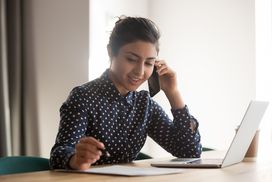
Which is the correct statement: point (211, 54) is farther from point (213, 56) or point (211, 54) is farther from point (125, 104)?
point (125, 104)

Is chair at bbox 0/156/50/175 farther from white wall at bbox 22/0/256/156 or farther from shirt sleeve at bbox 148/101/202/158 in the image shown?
white wall at bbox 22/0/256/156

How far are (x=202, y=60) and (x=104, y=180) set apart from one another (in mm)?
2263

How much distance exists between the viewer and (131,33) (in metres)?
1.64

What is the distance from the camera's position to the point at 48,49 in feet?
9.73

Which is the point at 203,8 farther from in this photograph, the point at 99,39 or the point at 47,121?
the point at 47,121

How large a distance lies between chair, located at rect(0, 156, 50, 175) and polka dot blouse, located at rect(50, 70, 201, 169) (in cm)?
19

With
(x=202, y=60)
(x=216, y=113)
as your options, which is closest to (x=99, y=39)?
(x=202, y=60)

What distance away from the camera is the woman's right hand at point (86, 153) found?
1.10 meters

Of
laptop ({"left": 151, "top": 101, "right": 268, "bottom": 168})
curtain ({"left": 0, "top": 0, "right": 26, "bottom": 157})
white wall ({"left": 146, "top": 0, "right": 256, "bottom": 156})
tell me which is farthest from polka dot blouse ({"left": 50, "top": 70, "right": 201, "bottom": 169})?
curtain ({"left": 0, "top": 0, "right": 26, "bottom": 157})

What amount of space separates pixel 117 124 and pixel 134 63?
0.80 ft

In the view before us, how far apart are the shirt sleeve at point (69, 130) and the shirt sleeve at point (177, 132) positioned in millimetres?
402

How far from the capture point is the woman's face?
5.26 feet

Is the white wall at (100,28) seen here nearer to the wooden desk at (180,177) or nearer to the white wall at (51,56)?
the white wall at (51,56)

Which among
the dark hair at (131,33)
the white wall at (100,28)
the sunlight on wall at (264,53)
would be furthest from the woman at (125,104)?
the sunlight on wall at (264,53)
